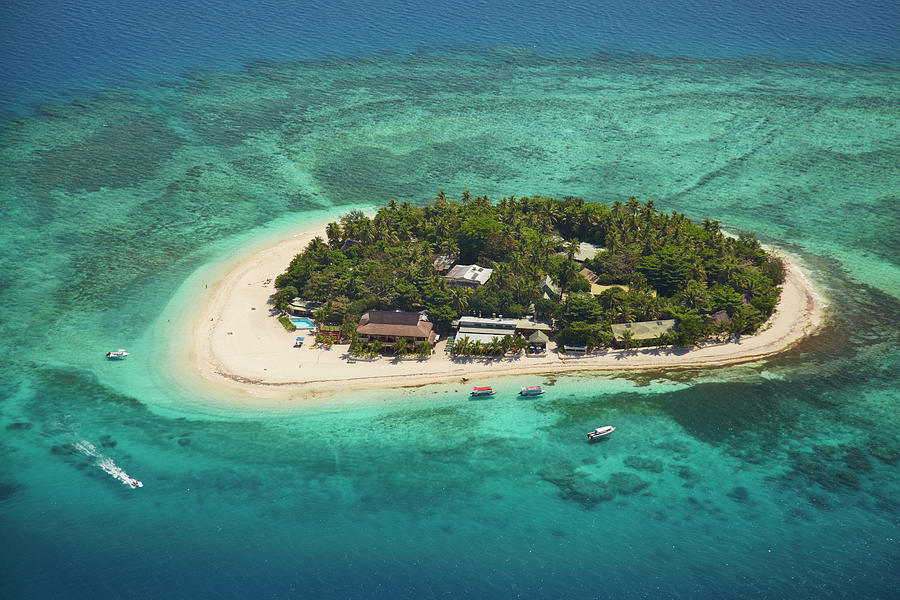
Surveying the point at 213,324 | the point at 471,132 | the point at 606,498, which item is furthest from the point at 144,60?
the point at 606,498

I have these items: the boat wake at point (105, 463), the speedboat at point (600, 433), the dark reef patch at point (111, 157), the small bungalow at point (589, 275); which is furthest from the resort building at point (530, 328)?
the dark reef patch at point (111, 157)

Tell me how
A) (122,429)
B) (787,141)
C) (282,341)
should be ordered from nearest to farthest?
(122,429)
(282,341)
(787,141)

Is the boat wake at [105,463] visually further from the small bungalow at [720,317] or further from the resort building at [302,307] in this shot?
the small bungalow at [720,317]

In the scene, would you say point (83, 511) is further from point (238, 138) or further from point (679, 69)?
point (679, 69)

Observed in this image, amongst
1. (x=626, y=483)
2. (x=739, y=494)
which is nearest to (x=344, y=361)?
(x=626, y=483)

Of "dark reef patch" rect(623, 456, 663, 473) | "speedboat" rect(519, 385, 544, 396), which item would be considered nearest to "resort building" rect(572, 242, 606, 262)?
"speedboat" rect(519, 385, 544, 396)
